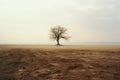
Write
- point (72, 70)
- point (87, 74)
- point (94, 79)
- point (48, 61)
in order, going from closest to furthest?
1. point (94, 79)
2. point (87, 74)
3. point (72, 70)
4. point (48, 61)

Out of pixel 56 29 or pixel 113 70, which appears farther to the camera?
pixel 56 29

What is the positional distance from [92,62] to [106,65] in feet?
5.54

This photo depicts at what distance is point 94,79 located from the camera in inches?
639

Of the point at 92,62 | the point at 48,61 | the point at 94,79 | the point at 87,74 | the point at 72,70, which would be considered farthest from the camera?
the point at 48,61

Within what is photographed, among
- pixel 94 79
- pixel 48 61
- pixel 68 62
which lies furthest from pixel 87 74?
pixel 48 61

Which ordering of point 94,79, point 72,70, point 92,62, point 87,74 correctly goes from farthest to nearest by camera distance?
point 92,62 < point 72,70 < point 87,74 < point 94,79

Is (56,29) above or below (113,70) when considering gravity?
above

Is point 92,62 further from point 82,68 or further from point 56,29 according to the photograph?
point 56,29

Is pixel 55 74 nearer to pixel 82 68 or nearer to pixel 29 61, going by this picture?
pixel 82 68

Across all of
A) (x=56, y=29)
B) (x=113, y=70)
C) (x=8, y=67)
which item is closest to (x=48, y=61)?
(x=8, y=67)

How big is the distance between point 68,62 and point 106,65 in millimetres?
4022

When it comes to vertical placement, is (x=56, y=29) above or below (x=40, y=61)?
above

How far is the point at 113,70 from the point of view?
720 inches

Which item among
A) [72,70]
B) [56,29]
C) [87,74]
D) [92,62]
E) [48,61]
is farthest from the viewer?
[56,29]
